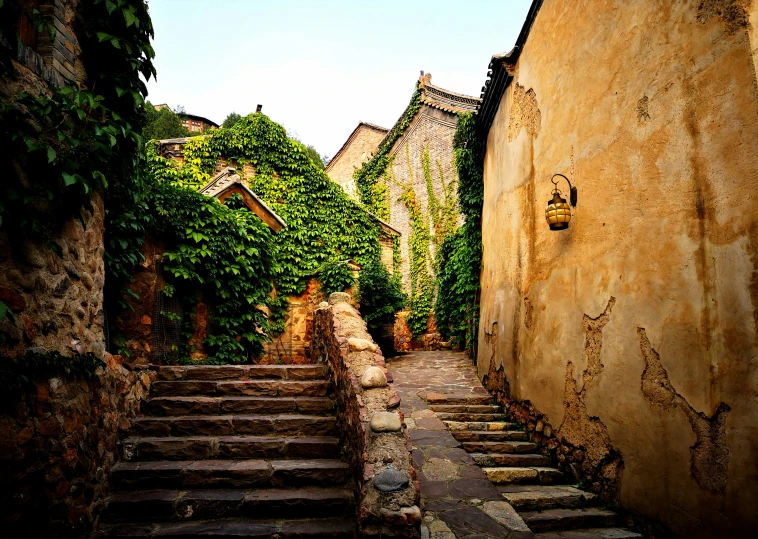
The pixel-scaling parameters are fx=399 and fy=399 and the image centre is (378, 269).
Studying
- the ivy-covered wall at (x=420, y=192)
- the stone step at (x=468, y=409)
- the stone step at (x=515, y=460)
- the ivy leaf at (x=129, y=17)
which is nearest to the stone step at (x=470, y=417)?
the stone step at (x=468, y=409)

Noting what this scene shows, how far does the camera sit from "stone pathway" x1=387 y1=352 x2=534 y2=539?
113 inches

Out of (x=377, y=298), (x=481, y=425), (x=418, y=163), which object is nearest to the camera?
(x=481, y=425)

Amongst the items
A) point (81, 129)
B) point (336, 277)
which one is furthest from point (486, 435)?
point (336, 277)

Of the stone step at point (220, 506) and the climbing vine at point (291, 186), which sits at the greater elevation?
the climbing vine at point (291, 186)

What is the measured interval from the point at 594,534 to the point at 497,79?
5842 mm

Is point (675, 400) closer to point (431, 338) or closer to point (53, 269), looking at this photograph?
point (53, 269)

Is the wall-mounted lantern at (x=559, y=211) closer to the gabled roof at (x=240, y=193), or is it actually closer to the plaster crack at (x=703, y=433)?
the plaster crack at (x=703, y=433)

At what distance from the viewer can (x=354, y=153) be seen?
2180 centimetres

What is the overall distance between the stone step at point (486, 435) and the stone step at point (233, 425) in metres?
1.64

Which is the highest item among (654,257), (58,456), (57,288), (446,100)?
(446,100)

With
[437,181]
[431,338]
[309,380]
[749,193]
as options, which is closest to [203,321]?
[309,380]

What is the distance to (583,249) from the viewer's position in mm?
3855

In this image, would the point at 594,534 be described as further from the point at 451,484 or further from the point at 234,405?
the point at 234,405

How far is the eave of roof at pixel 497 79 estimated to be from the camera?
17.3 ft
